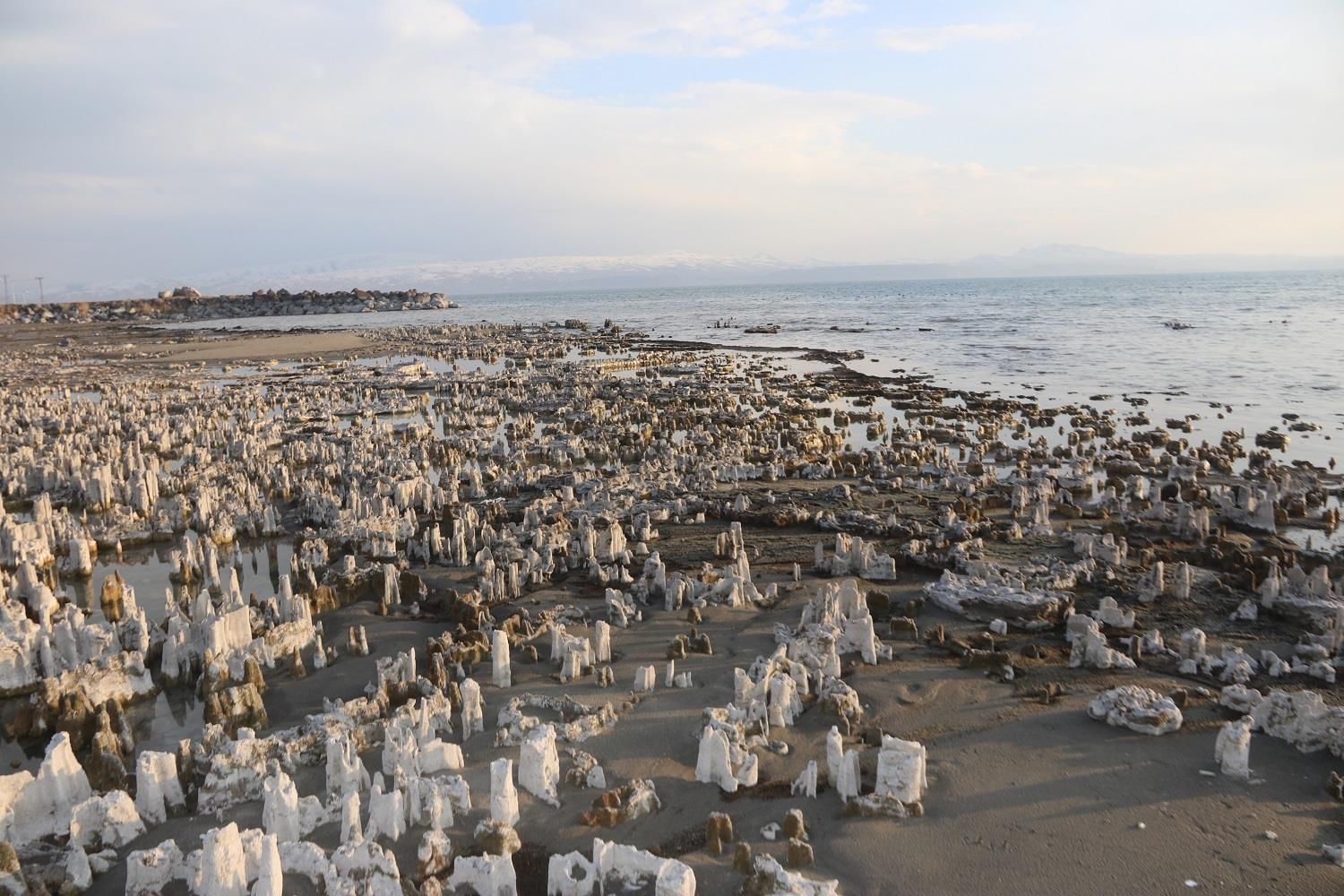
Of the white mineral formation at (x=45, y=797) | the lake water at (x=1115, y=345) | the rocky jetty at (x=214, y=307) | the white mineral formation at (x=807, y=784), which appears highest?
the rocky jetty at (x=214, y=307)

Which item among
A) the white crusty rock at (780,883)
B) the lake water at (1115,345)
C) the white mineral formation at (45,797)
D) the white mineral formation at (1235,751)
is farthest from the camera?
the lake water at (1115,345)

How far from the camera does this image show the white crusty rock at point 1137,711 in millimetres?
8617

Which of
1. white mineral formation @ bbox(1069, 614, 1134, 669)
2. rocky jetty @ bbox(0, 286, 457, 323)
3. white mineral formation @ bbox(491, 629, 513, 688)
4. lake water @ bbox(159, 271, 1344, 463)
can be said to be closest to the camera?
white mineral formation @ bbox(491, 629, 513, 688)

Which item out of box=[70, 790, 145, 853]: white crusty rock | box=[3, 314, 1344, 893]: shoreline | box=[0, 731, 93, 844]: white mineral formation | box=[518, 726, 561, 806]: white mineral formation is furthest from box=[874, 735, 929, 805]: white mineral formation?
box=[0, 731, 93, 844]: white mineral formation

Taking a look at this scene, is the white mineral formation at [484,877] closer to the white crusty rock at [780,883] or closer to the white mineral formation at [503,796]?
the white mineral formation at [503,796]

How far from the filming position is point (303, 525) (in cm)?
1667

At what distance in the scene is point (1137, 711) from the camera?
8711mm

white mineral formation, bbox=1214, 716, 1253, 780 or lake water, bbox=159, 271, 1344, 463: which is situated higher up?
lake water, bbox=159, 271, 1344, 463

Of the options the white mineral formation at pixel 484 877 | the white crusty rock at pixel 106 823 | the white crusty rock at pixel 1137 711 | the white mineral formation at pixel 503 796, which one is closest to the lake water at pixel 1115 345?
the white crusty rock at pixel 1137 711

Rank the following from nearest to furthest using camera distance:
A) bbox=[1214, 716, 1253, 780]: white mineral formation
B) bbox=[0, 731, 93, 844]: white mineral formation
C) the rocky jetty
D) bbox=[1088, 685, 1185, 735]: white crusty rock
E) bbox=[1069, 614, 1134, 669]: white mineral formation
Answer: bbox=[0, 731, 93, 844]: white mineral formation
bbox=[1214, 716, 1253, 780]: white mineral formation
bbox=[1088, 685, 1185, 735]: white crusty rock
bbox=[1069, 614, 1134, 669]: white mineral formation
the rocky jetty

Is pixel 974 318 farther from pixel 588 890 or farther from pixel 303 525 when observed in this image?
pixel 588 890

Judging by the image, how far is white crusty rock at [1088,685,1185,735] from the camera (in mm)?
8617

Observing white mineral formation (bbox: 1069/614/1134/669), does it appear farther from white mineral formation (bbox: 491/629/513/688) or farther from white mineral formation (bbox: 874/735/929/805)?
white mineral formation (bbox: 491/629/513/688)

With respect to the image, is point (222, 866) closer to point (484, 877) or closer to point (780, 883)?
point (484, 877)
